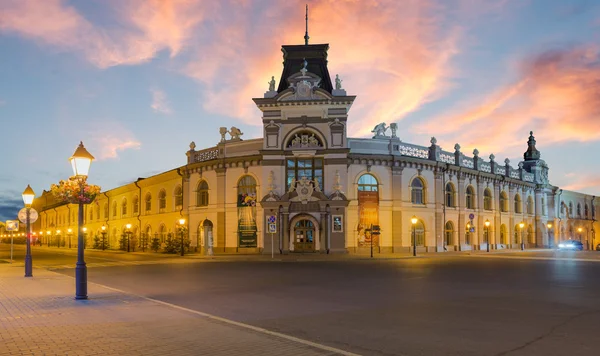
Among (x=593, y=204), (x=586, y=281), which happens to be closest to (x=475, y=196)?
(x=586, y=281)

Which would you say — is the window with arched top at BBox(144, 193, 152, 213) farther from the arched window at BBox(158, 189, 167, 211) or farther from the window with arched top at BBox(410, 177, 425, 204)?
the window with arched top at BBox(410, 177, 425, 204)

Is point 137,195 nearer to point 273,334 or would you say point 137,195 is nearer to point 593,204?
point 273,334

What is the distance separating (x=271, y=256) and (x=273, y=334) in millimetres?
32572

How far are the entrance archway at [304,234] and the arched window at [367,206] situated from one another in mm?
3958

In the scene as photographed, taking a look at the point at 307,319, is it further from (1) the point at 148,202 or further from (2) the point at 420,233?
(1) the point at 148,202

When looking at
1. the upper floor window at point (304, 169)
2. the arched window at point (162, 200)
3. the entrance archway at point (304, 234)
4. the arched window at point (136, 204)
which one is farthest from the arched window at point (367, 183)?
the arched window at point (136, 204)

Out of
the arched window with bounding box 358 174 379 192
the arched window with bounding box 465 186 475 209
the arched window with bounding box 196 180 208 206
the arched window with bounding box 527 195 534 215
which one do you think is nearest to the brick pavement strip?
the arched window with bounding box 358 174 379 192

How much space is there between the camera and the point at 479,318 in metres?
11.4

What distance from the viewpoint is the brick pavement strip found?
8.21 metres

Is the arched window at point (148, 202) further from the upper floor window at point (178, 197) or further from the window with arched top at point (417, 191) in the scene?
the window with arched top at point (417, 191)

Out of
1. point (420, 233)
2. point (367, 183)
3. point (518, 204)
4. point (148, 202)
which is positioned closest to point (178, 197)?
point (148, 202)

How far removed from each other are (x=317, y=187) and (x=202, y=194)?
12.7m

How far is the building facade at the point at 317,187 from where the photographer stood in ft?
145

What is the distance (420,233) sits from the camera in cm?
4884
